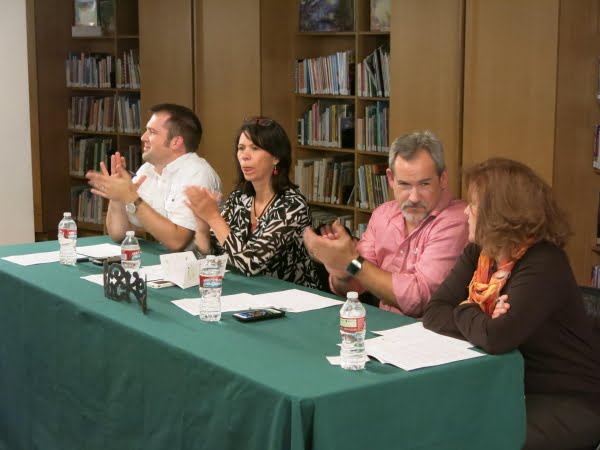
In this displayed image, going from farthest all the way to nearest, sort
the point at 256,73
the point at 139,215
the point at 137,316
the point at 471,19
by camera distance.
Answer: the point at 256,73 < the point at 471,19 < the point at 139,215 < the point at 137,316

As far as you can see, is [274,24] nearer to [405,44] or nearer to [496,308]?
[405,44]

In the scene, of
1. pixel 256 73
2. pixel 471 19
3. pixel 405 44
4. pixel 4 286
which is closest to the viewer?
pixel 4 286

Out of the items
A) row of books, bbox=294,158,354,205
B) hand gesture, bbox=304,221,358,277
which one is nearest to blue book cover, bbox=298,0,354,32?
row of books, bbox=294,158,354,205

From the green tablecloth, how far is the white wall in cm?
259

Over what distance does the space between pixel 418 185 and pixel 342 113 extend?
9.36ft

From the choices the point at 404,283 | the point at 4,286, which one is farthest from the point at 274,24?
the point at 404,283

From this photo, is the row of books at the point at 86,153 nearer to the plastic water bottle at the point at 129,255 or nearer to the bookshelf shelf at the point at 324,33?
the bookshelf shelf at the point at 324,33

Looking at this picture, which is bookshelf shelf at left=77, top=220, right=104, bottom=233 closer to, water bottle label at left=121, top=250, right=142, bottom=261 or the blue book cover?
the blue book cover

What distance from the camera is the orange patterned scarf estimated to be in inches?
101

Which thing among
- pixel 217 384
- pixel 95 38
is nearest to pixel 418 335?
pixel 217 384

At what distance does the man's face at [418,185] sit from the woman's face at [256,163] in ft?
2.39

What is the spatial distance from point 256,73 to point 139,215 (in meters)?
2.23

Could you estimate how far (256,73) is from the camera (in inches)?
234

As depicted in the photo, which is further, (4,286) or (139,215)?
(139,215)
